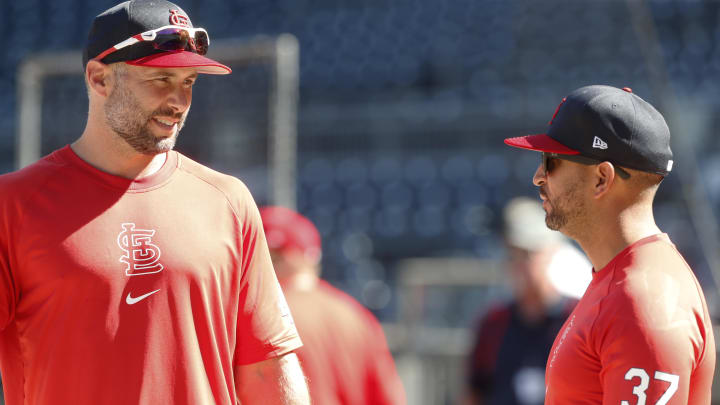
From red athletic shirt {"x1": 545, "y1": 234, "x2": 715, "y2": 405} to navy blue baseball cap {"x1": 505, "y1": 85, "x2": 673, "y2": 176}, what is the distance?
20 centimetres

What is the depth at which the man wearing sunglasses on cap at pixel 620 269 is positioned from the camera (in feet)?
6.28

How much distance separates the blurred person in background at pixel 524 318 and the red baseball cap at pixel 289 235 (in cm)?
120

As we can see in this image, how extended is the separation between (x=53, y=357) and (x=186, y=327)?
30 cm

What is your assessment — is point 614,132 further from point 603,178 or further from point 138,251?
point 138,251

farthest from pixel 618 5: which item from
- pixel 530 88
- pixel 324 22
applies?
pixel 324 22

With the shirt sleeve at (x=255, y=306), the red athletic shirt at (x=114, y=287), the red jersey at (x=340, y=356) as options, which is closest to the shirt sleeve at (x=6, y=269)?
the red athletic shirt at (x=114, y=287)

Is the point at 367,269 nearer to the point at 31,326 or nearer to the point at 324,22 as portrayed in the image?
the point at 324,22

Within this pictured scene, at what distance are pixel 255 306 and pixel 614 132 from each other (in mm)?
999

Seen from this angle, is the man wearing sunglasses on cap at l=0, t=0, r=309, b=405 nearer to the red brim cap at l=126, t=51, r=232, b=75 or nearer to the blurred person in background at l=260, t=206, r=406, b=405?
the red brim cap at l=126, t=51, r=232, b=75

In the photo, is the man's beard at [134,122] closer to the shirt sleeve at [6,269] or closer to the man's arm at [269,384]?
the shirt sleeve at [6,269]

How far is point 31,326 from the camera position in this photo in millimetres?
2010

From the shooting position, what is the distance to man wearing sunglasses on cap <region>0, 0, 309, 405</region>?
2.01m

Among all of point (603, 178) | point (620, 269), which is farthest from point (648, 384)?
point (603, 178)

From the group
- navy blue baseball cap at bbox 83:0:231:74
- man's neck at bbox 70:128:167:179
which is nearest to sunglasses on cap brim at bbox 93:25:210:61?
navy blue baseball cap at bbox 83:0:231:74
